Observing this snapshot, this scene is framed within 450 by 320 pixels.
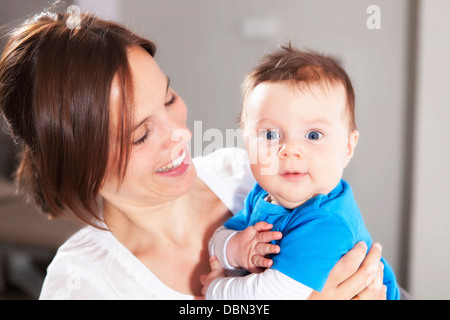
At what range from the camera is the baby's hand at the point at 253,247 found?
0.67m

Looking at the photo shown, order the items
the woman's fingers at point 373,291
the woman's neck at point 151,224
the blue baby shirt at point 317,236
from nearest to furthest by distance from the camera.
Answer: the blue baby shirt at point 317,236, the woman's fingers at point 373,291, the woman's neck at point 151,224

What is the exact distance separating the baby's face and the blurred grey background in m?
0.39

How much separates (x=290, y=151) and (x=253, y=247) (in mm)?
159

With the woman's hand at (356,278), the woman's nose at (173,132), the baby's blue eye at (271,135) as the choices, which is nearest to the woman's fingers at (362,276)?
the woman's hand at (356,278)

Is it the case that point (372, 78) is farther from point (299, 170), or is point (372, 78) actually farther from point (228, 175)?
point (299, 170)

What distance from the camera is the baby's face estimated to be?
65cm

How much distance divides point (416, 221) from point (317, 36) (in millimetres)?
473


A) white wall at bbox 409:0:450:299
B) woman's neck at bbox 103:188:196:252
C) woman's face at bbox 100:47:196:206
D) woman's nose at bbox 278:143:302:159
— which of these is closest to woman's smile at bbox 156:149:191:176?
woman's face at bbox 100:47:196:206

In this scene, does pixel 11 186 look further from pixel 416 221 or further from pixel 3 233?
pixel 416 221

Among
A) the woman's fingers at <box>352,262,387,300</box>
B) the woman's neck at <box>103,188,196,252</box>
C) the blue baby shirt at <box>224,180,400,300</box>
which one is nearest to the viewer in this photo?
the blue baby shirt at <box>224,180,400,300</box>

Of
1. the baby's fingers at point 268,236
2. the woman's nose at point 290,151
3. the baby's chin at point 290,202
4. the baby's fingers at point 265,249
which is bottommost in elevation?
the baby's fingers at point 265,249

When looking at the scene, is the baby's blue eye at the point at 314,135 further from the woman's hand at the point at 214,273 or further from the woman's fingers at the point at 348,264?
the woman's hand at the point at 214,273

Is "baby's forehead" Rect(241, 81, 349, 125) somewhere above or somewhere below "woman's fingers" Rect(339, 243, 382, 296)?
above

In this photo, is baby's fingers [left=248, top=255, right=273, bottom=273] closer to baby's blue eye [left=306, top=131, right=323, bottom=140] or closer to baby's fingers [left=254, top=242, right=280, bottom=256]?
baby's fingers [left=254, top=242, right=280, bottom=256]
